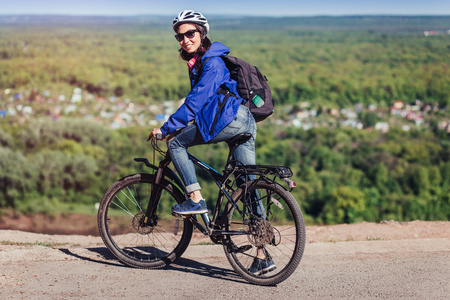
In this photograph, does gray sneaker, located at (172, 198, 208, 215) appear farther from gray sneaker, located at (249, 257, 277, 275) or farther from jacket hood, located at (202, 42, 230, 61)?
jacket hood, located at (202, 42, 230, 61)

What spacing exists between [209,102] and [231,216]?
2.85 feet

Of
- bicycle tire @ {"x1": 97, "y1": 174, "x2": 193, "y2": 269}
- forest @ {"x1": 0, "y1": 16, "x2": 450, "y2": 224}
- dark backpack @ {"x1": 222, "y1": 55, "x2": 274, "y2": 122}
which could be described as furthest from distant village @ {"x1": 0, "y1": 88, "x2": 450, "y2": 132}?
dark backpack @ {"x1": 222, "y1": 55, "x2": 274, "y2": 122}

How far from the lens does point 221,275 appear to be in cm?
414

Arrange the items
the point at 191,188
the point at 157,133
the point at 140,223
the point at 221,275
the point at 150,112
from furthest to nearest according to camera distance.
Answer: the point at 150,112 < the point at 140,223 < the point at 221,275 < the point at 191,188 < the point at 157,133

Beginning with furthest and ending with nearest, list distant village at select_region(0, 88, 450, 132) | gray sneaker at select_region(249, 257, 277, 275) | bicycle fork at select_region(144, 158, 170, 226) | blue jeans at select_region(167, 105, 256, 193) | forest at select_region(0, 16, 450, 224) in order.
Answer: distant village at select_region(0, 88, 450, 132), forest at select_region(0, 16, 450, 224), bicycle fork at select_region(144, 158, 170, 226), gray sneaker at select_region(249, 257, 277, 275), blue jeans at select_region(167, 105, 256, 193)

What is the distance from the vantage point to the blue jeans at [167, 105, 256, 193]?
3729 millimetres

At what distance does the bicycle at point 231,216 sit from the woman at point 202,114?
3.3 inches

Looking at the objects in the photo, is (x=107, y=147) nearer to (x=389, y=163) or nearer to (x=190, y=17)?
(x=389, y=163)

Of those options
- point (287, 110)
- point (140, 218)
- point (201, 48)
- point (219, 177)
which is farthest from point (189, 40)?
point (287, 110)

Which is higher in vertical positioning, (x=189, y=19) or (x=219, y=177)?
(x=189, y=19)

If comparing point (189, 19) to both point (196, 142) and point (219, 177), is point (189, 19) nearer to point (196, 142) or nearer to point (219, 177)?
point (196, 142)

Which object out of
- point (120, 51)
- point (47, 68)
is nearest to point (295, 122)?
point (47, 68)

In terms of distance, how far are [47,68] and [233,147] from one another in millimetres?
106139

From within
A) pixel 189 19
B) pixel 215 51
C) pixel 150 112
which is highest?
pixel 189 19
